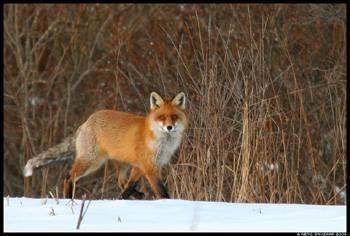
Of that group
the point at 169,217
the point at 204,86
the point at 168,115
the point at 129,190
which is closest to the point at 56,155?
the point at 129,190

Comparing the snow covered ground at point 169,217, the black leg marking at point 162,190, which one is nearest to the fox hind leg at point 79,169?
the black leg marking at point 162,190

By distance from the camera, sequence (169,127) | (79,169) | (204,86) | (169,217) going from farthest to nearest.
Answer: (79,169) → (169,127) → (204,86) → (169,217)

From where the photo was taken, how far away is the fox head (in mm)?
7578

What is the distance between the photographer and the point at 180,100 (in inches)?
305

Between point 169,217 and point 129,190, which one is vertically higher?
point 169,217

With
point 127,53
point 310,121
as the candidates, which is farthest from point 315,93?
point 127,53

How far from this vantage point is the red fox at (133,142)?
25.3 feet

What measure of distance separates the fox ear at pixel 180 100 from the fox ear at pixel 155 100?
129mm

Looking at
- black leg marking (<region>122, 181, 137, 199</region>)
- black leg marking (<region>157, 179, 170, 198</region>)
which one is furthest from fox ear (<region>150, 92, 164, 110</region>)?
black leg marking (<region>122, 181, 137, 199</region>)

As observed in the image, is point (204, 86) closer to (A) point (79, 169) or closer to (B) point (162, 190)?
(B) point (162, 190)

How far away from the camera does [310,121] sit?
11.3 m

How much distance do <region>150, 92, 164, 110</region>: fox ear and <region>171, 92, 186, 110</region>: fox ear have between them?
5.1 inches

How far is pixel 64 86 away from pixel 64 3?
5.22 feet

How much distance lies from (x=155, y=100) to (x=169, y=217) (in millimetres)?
2760
